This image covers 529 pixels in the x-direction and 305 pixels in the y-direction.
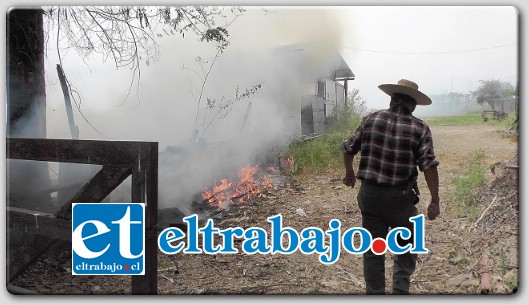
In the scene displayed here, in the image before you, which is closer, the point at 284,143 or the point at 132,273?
the point at 132,273

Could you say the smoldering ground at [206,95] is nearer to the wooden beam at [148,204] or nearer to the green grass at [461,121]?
the wooden beam at [148,204]

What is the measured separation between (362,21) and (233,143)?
137cm

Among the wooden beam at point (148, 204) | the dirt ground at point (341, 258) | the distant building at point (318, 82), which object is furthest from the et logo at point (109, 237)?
the distant building at point (318, 82)

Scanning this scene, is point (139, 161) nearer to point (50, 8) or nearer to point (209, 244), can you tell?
point (209, 244)

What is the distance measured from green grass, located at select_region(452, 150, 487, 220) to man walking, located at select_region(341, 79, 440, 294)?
0.96 ft

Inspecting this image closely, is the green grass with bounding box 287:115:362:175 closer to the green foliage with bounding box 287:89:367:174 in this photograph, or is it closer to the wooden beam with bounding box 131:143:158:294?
the green foliage with bounding box 287:89:367:174

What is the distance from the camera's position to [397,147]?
2.94m

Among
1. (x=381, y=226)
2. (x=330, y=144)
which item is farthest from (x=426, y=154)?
(x=330, y=144)

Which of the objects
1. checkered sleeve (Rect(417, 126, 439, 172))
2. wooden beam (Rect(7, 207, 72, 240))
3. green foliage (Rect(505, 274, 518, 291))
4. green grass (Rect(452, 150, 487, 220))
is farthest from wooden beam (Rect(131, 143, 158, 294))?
green foliage (Rect(505, 274, 518, 291))

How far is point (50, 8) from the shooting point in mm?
3293

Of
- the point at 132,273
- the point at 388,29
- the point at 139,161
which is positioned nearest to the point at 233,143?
the point at 139,161

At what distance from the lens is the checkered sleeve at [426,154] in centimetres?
293

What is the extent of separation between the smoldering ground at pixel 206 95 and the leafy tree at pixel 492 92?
1.13m

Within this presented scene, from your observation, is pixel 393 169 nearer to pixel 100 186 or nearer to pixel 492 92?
pixel 492 92
